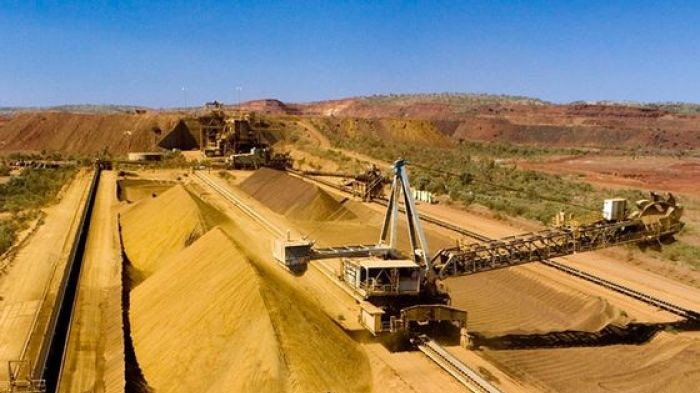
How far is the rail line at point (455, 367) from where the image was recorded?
49.3 ft

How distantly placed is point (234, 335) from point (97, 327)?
6.39 m

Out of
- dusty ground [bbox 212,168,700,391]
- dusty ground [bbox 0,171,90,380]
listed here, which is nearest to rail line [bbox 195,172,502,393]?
dusty ground [bbox 212,168,700,391]

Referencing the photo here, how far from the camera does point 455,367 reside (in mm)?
16078

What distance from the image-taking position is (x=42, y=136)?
8925 centimetres

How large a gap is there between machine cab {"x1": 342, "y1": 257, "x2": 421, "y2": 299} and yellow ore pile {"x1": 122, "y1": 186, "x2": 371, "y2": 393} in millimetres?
1552

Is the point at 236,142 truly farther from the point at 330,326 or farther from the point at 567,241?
the point at 330,326

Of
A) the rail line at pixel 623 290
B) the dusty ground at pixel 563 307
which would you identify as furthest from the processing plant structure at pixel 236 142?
the dusty ground at pixel 563 307

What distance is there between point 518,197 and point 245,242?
2565cm

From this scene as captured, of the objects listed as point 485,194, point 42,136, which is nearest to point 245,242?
point 485,194

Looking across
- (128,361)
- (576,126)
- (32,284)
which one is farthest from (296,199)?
(576,126)

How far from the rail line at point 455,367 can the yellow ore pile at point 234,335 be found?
186cm

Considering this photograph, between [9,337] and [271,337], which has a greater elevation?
[271,337]

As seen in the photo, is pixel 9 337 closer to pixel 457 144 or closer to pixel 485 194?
pixel 485 194

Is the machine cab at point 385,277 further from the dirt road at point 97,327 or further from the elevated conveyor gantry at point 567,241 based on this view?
the dirt road at point 97,327
